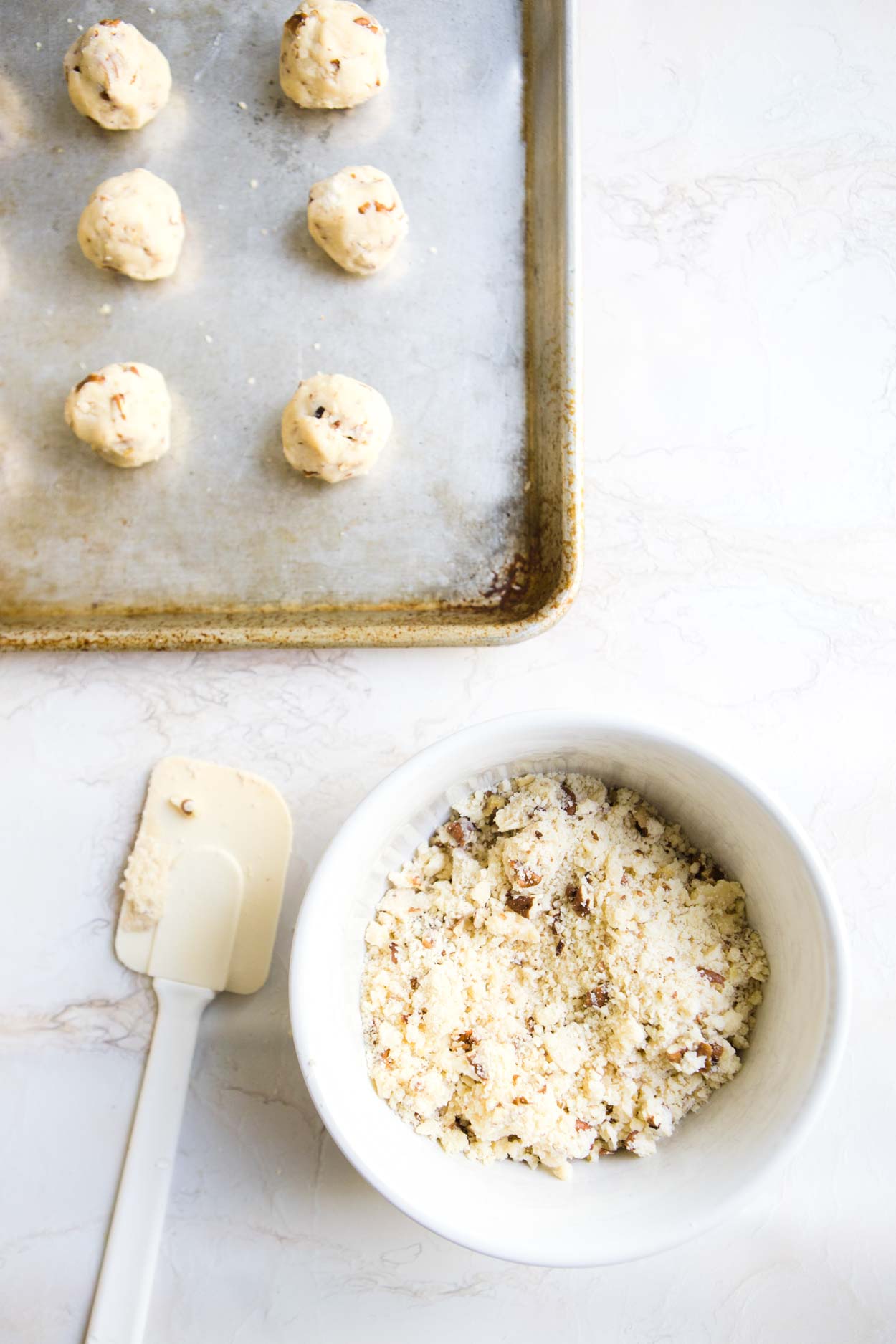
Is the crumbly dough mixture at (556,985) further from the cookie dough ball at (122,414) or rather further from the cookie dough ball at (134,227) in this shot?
the cookie dough ball at (134,227)

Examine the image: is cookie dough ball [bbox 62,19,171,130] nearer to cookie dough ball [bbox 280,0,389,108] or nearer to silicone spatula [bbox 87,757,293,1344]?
cookie dough ball [bbox 280,0,389,108]

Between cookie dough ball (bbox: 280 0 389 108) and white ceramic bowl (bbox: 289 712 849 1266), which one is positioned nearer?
white ceramic bowl (bbox: 289 712 849 1266)

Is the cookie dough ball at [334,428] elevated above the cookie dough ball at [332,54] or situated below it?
below

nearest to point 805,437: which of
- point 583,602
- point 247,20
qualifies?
point 583,602

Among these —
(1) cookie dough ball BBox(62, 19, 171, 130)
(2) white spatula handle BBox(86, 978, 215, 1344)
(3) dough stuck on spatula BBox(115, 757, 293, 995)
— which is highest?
(1) cookie dough ball BBox(62, 19, 171, 130)

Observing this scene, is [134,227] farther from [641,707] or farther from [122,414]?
[641,707]

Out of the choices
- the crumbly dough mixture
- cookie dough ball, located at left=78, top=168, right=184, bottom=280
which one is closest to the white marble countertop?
the crumbly dough mixture

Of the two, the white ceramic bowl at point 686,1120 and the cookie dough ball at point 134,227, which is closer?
the white ceramic bowl at point 686,1120

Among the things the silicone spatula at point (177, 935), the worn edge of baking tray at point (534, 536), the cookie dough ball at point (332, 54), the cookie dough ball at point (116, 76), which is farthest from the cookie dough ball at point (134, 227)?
the silicone spatula at point (177, 935)
